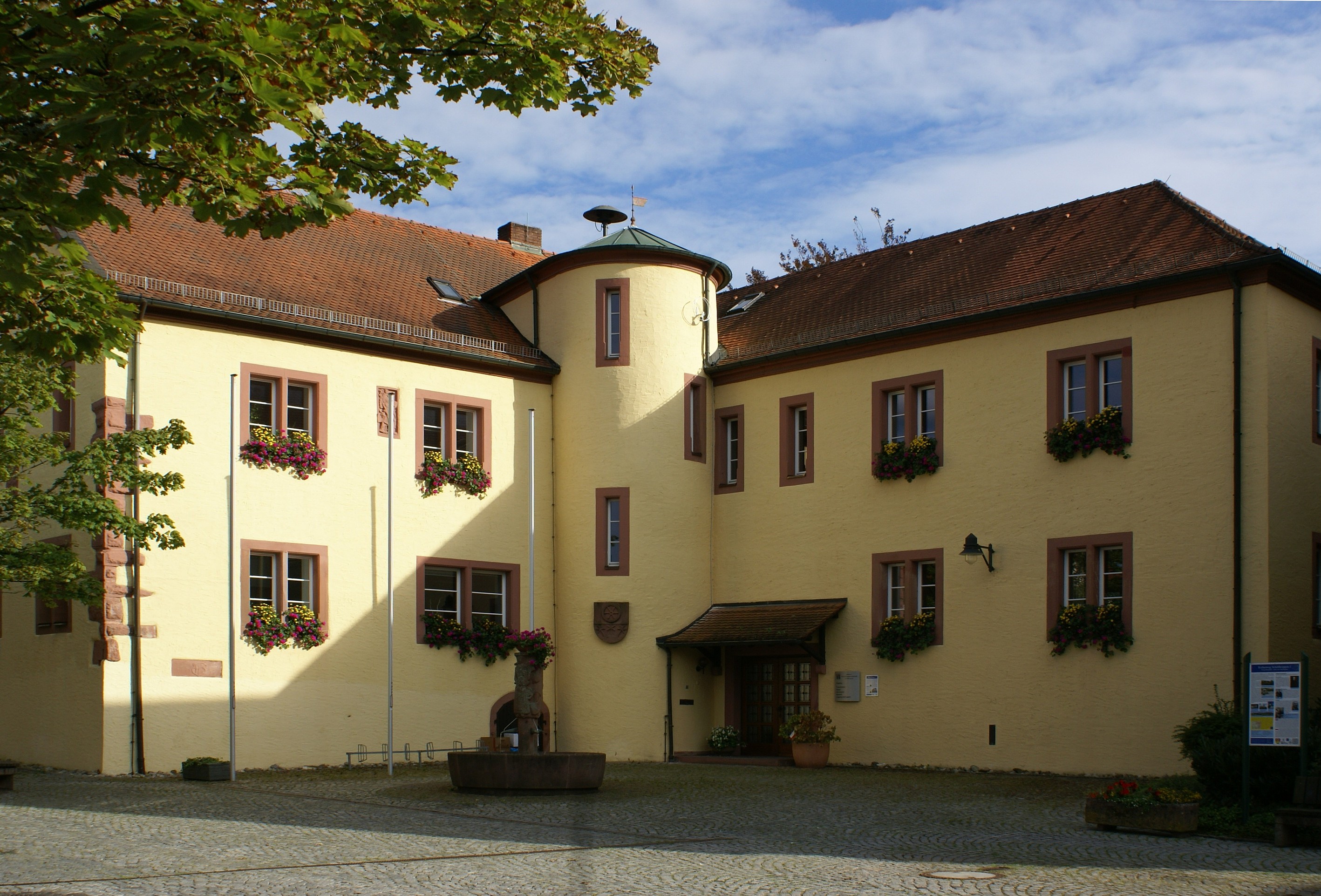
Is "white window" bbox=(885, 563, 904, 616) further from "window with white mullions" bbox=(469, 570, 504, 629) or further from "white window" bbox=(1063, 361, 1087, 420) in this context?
"window with white mullions" bbox=(469, 570, 504, 629)

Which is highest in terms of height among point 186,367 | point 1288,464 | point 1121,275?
point 1121,275

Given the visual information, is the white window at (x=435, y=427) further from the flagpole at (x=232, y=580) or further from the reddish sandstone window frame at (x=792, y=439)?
the reddish sandstone window frame at (x=792, y=439)

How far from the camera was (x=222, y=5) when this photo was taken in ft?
22.5

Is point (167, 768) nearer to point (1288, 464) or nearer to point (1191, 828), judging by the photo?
point (1191, 828)

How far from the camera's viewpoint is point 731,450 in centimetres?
2416

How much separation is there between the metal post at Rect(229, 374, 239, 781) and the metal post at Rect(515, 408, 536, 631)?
4629 mm

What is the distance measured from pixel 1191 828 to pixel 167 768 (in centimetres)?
1247

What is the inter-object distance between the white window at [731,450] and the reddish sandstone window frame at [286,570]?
6.71 meters

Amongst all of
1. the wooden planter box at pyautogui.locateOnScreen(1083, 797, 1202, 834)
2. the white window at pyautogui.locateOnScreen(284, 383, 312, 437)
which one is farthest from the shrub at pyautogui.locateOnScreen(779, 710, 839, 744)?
the wooden planter box at pyautogui.locateOnScreen(1083, 797, 1202, 834)

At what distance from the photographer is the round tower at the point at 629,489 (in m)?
23.0

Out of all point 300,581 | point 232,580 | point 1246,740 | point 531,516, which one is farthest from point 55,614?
point 1246,740

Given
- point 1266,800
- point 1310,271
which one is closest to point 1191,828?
point 1266,800

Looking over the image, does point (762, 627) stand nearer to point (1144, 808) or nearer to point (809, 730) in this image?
point (809, 730)

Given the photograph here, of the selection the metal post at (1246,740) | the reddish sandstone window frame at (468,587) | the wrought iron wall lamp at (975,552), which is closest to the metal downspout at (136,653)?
the reddish sandstone window frame at (468,587)
